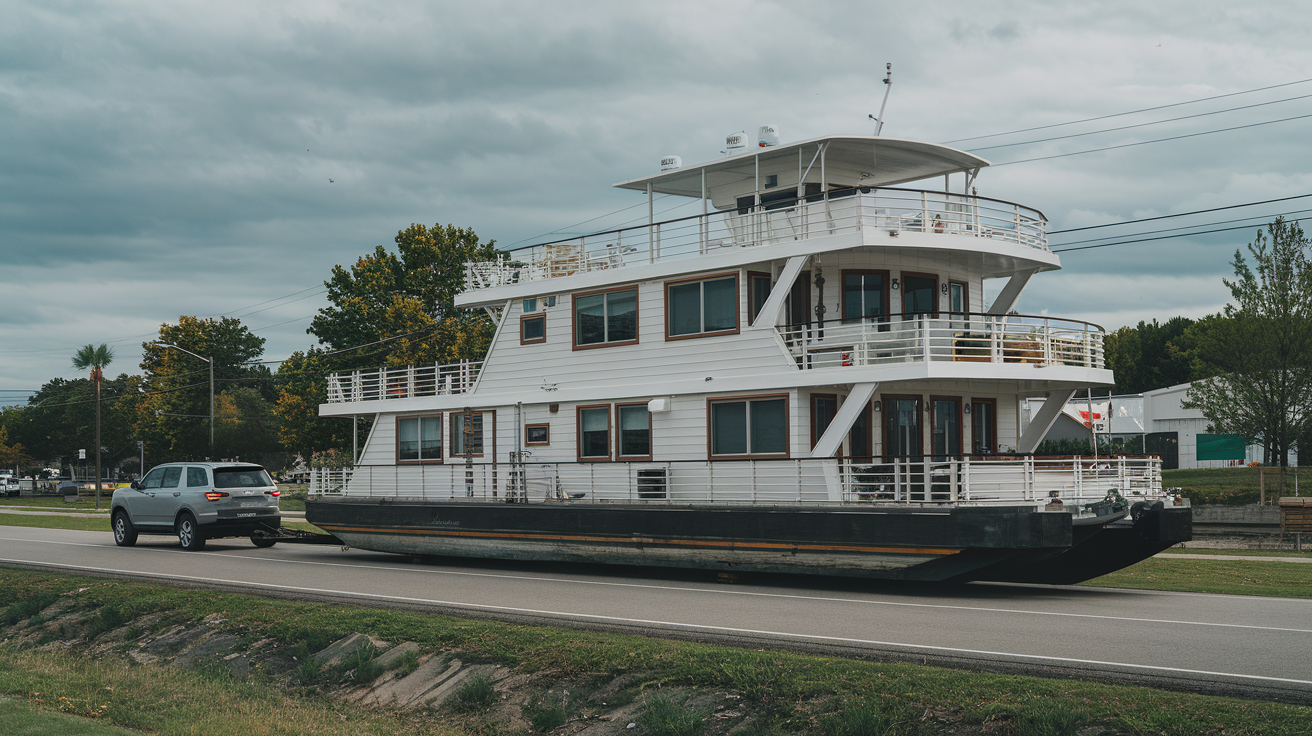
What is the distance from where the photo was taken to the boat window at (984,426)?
1858 cm

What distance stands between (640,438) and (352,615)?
7562mm

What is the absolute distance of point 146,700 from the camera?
395 inches

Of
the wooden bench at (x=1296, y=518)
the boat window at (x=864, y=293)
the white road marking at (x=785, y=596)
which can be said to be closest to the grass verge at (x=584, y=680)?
the white road marking at (x=785, y=596)

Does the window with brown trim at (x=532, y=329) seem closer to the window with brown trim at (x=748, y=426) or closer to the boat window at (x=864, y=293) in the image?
the window with brown trim at (x=748, y=426)

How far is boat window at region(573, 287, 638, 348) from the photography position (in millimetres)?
19625

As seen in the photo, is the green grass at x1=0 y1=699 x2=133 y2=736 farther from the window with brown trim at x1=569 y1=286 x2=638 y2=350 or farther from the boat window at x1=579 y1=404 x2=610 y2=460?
the window with brown trim at x1=569 y1=286 x2=638 y2=350

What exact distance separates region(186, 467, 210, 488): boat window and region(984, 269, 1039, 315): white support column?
16085mm

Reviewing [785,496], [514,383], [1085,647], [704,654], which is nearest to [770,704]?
[704,654]

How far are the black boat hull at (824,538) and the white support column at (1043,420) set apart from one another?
10.5 feet

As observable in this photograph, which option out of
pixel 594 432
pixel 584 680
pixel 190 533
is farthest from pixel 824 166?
pixel 190 533

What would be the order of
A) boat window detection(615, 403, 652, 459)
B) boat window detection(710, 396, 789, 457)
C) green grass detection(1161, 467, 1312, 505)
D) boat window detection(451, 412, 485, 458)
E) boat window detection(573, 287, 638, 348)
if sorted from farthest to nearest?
green grass detection(1161, 467, 1312, 505) < boat window detection(451, 412, 485, 458) < boat window detection(573, 287, 638, 348) < boat window detection(615, 403, 652, 459) < boat window detection(710, 396, 789, 457)

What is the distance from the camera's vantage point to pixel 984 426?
1884 centimetres

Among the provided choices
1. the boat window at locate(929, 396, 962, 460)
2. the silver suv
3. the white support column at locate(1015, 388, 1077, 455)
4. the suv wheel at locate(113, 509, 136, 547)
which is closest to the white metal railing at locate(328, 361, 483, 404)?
the silver suv

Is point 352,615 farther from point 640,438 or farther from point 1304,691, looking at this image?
point 1304,691
